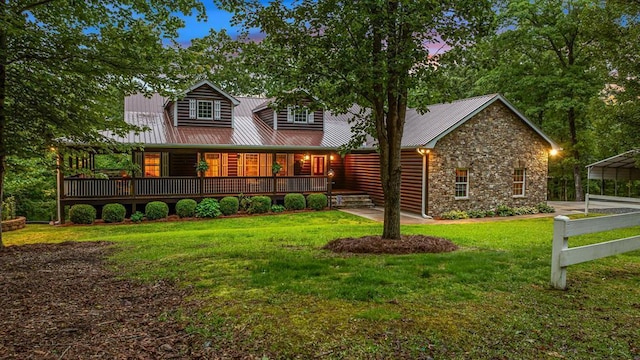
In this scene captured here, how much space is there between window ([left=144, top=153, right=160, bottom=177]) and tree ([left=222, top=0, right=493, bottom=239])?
47.5 feet

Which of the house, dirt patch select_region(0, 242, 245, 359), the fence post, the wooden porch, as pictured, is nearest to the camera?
dirt patch select_region(0, 242, 245, 359)

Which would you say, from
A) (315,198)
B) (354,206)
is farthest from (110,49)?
(354,206)

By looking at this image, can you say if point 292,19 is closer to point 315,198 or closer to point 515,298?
point 515,298

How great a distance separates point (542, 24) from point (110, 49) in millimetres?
26296

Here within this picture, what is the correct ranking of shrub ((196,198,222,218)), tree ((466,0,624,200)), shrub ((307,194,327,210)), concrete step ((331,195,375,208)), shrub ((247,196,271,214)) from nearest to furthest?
1. shrub ((196,198,222,218))
2. shrub ((247,196,271,214))
3. shrub ((307,194,327,210))
4. concrete step ((331,195,375,208))
5. tree ((466,0,624,200))

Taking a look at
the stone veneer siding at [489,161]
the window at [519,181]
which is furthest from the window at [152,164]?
the window at [519,181]

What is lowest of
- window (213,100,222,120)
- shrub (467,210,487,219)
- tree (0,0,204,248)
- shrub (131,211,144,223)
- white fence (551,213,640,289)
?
shrub (131,211,144,223)

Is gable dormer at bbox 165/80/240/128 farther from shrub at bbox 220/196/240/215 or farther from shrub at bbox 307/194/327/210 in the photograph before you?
shrub at bbox 307/194/327/210

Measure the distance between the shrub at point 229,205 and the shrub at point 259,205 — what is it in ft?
2.24

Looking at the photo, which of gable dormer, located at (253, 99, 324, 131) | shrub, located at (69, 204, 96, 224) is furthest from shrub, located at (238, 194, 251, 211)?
shrub, located at (69, 204, 96, 224)

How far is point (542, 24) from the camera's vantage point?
84.3 feet

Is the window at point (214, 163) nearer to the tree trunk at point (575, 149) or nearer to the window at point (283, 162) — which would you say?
the window at point (283, 162)

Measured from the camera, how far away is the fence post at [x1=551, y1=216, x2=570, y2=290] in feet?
15.6

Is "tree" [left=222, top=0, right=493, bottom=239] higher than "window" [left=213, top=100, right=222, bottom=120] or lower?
lower
